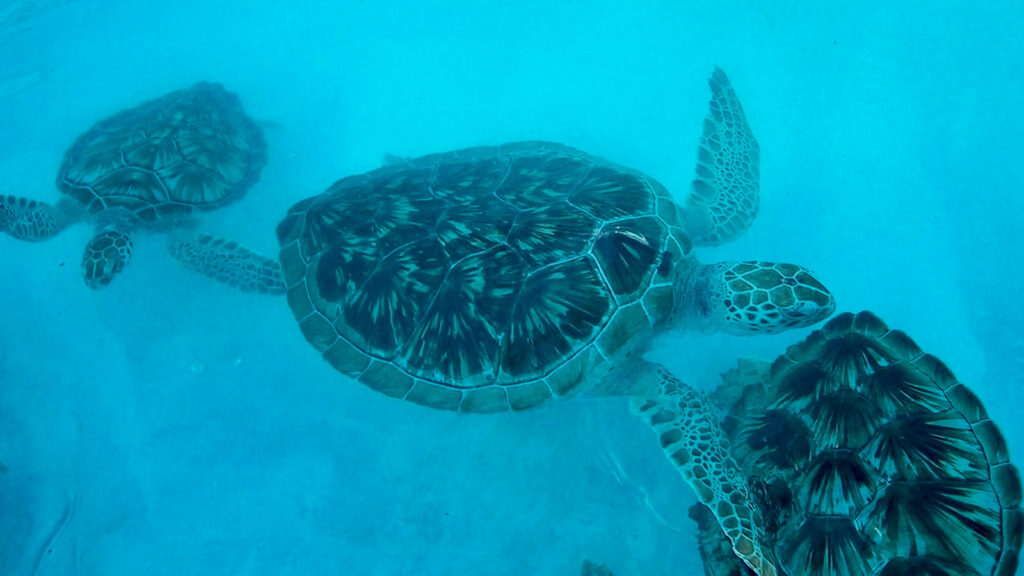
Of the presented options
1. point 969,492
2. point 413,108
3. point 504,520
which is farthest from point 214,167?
point 969,492

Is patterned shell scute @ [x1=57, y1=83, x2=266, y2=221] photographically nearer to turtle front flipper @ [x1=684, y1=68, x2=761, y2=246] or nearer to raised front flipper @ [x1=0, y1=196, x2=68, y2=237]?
raised front flipper @ [x1=0, y1=196, x2=68, y2=237]

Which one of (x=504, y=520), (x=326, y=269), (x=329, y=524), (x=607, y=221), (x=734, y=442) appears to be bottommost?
(x=329, y=524)

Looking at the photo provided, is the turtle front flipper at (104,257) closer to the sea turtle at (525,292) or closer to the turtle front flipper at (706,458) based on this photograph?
the sea turtle at (525,292)

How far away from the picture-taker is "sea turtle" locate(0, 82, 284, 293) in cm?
397

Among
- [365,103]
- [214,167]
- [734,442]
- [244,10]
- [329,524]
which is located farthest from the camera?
[244,10]

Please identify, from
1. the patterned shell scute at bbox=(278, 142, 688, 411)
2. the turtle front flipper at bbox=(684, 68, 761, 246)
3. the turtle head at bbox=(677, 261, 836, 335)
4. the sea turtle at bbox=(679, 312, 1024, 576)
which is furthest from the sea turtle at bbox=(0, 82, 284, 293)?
the sea turtle at bbox=(679, 312, 1024, 576)

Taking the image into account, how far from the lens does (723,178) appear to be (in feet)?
12.8

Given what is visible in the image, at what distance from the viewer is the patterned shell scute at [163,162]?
4.03 meters

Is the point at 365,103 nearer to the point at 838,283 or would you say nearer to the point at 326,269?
the point at 326,269

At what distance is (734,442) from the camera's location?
299cm

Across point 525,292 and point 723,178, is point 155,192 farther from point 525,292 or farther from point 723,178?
point 723,178

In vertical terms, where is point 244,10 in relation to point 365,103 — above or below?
above

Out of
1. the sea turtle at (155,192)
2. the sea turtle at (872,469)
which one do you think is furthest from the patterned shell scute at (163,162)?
the sea turtle at (872,469)

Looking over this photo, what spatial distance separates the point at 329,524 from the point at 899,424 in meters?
3.24
